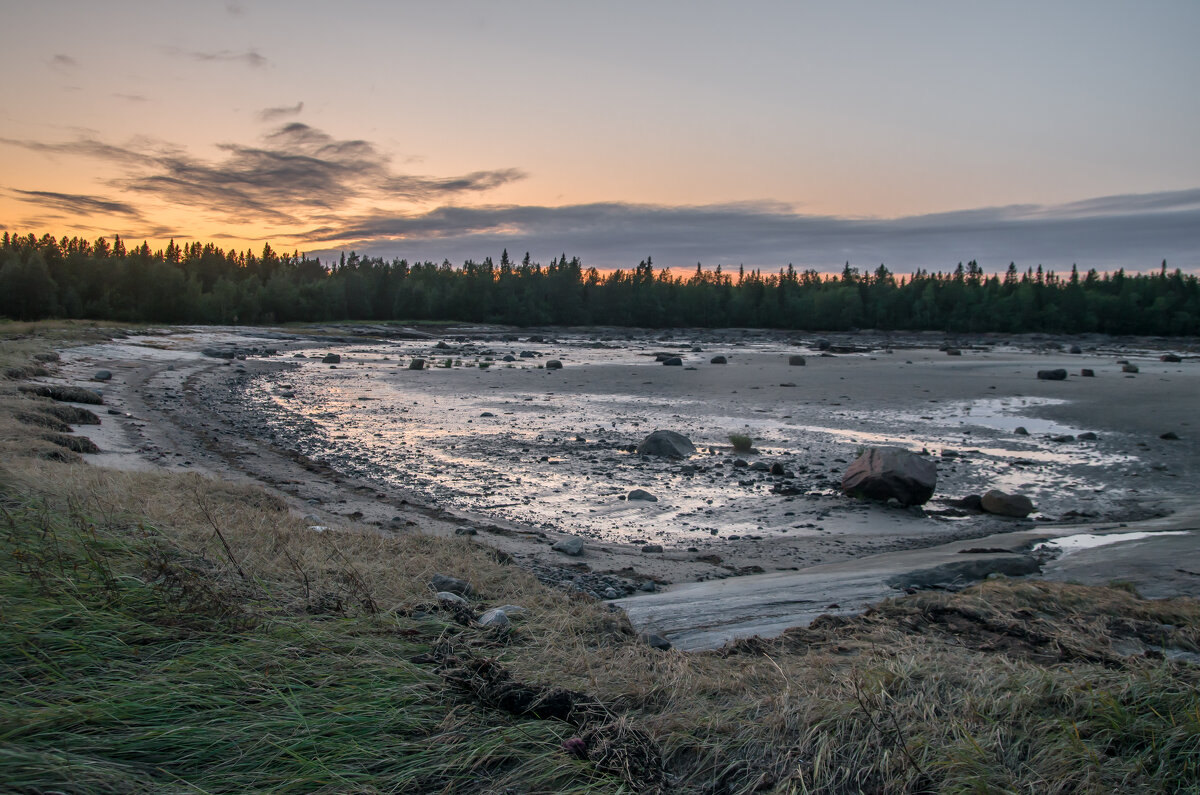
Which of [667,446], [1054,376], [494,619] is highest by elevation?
[1054,376]

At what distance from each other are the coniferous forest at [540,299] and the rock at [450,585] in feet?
266

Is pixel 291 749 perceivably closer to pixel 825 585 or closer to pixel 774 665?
pixel 774 665

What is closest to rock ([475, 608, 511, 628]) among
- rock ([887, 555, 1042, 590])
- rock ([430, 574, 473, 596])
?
rock ([430, 574, 473, 596])

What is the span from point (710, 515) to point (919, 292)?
114 meters

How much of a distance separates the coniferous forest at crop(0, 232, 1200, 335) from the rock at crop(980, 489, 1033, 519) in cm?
8237

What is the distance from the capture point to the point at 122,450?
11492 millimetres

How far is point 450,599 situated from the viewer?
189 inches

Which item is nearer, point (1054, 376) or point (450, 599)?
point (450, 599)

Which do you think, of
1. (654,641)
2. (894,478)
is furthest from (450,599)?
(894,478)

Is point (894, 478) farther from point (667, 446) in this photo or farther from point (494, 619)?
point (494, 619)

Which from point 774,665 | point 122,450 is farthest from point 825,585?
point 122,450

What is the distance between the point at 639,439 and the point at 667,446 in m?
1.96

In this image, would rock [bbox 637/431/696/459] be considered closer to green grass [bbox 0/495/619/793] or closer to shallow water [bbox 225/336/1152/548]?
shallow water [bbox 225/336/1152/548]

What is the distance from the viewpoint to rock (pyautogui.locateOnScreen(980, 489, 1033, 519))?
10.1 m
